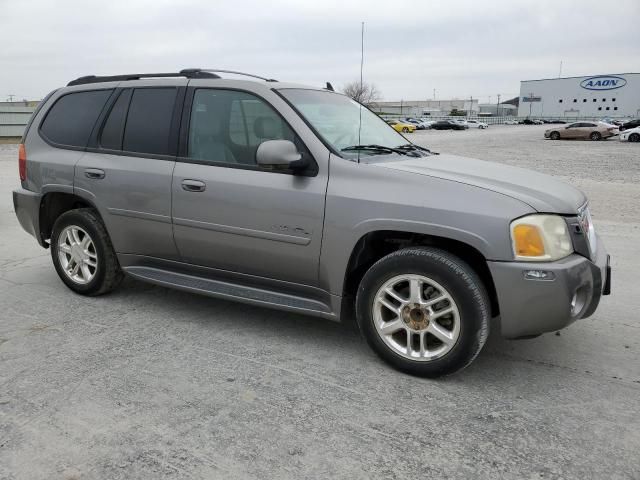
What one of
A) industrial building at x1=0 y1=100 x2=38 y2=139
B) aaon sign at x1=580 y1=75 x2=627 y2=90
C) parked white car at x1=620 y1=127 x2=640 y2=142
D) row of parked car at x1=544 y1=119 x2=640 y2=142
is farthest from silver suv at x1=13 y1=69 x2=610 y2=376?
aaon sign at x1=580 y1=75 x2=627 y2=90

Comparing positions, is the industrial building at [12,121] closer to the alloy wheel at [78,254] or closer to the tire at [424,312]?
the alloy wheel at [78,254]

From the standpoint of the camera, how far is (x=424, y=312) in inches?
127

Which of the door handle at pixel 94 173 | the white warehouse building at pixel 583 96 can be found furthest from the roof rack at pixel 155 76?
the white warehouse building at pixel 583 96

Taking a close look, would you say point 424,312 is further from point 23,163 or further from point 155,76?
point 23,163

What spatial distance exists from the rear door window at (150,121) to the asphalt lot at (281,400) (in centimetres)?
127

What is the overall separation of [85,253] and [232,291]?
1.53m

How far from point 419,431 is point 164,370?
1.55 meters

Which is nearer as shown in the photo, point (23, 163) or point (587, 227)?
point (587, 227)

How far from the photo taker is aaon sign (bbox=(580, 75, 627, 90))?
95812mm

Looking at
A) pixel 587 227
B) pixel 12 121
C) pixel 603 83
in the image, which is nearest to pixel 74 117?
pixel 587 227

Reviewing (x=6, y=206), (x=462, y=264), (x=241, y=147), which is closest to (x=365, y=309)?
(x=462, y=264)

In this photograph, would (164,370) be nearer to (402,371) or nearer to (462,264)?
(402,371)

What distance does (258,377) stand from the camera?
130 inches

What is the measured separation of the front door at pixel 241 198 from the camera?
3521 mm
